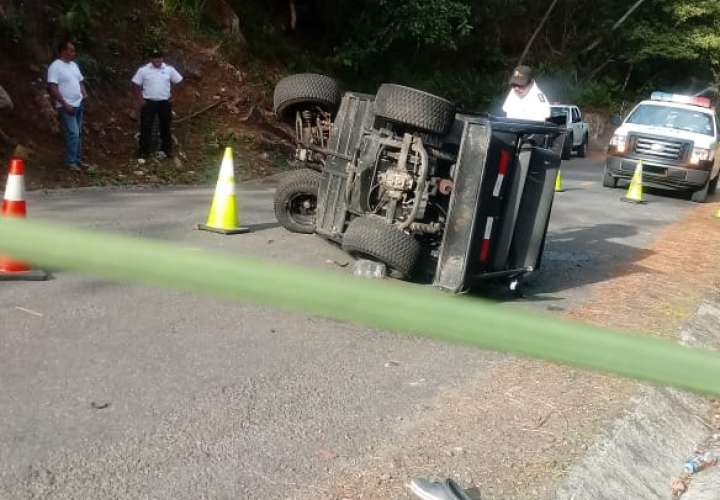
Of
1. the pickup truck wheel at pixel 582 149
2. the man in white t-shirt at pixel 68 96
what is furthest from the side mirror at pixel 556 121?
the pickup truck wheel at pixel 582 149

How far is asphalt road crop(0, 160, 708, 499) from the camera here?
12.0ft

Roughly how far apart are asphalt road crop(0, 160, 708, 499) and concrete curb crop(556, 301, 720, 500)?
93 centimetres

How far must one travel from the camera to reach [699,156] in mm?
17750

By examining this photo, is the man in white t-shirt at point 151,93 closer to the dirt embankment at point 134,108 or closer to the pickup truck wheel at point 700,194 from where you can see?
the dirt embankment at point 134,108

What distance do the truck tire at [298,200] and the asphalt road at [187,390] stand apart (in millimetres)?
1117

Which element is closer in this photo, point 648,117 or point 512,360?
point 512,360

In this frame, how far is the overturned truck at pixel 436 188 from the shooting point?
680 cm

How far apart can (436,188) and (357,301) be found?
5.91m

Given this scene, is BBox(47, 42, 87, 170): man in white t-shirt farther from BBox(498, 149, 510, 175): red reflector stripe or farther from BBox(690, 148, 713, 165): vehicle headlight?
BBox(690, 148, 713, 165): vehicle headlight

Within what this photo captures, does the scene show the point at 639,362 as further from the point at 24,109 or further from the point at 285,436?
the point at 24,109

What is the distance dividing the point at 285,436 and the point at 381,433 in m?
0.48

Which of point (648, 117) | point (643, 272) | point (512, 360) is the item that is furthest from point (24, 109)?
point (648, 117)

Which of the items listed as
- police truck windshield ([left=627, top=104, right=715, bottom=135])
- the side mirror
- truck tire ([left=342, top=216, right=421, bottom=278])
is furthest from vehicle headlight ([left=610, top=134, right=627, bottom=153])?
truck tire ([left=342, top=216, right=421, bottom=278])

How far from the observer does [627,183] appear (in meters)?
19.5
